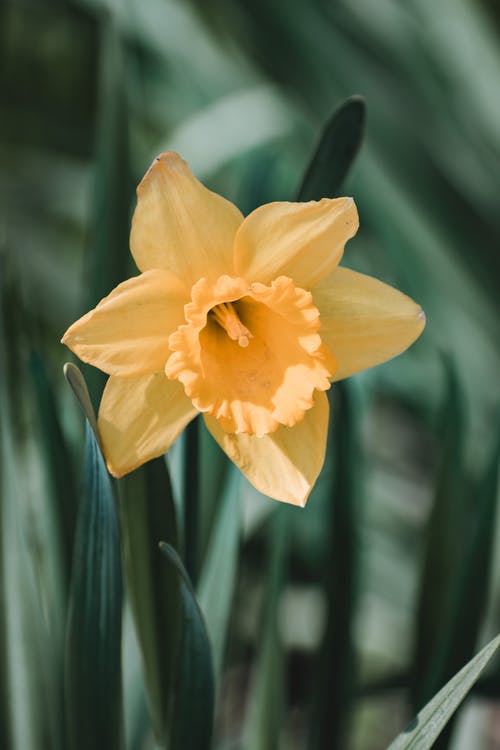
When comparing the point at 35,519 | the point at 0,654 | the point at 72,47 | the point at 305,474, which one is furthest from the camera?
the point at 72,47

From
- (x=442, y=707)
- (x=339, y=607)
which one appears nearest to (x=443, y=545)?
(x=339, y=607)

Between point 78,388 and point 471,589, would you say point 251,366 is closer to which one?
point 78,388

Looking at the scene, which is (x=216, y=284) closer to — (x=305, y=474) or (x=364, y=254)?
(x=305, y=474)

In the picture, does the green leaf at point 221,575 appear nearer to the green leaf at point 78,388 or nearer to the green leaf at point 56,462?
the green leaf at point 56,462

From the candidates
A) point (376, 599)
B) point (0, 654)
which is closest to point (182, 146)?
point (376, 599)

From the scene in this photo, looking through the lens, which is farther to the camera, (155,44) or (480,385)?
(155,44)

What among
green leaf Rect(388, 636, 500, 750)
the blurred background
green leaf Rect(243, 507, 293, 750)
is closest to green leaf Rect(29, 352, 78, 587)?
the blurred background
